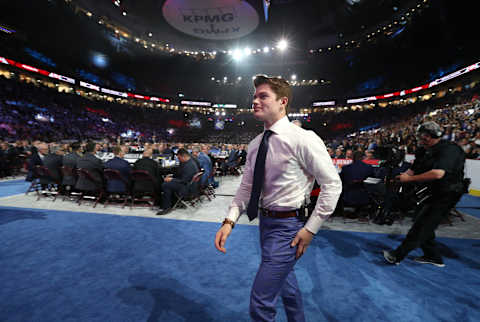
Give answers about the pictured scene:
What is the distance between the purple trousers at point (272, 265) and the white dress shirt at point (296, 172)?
0.10 meters

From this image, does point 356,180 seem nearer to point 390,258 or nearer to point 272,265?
point 390,258

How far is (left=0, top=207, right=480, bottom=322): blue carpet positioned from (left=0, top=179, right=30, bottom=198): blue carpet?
370cm

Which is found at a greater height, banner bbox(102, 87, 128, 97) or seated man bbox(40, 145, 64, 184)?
banner bbox(102, 87, 128, 97)

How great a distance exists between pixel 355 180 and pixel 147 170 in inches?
178

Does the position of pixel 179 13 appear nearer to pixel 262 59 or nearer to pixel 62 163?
pixel 262 59

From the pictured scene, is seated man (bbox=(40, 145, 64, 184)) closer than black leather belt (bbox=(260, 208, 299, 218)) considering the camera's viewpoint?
No

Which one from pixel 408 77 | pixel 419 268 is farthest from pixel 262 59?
pixel 419 268

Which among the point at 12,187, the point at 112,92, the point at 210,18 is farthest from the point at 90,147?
the point at 112,92

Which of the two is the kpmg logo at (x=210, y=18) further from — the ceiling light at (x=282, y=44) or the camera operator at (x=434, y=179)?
the camera operator at (x=434, y=179)

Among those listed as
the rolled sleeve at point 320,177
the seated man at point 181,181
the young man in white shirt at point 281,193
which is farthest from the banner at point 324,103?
the rolled sleeve at point 320,177

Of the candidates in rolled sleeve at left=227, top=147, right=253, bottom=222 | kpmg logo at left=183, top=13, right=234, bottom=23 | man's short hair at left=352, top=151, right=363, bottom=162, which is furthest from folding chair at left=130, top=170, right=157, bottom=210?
kpmg logo at left=183, top=13, right=234, bottom=23

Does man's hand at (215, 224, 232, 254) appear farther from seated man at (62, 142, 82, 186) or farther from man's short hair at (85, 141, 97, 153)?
seated man at (62, 142, 82, 186)

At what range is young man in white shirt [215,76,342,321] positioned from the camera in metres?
1.11

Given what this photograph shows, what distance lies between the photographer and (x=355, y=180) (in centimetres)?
444
